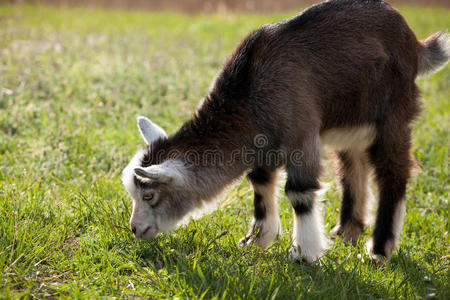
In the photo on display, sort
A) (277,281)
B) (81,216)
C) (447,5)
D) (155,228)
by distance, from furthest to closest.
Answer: (447,5)
(81,216)
(155,228)
(277,281)

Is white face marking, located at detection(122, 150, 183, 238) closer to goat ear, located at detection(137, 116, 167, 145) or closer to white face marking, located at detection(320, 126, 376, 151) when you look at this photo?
goat ear, located at detection(137, 116, 167, 145)

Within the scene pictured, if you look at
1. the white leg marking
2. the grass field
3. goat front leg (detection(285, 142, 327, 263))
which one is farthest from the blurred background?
the white leg marking

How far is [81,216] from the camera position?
14.5 feet

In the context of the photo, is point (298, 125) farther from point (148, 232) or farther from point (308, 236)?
point (148, 232)

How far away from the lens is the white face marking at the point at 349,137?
454 cm

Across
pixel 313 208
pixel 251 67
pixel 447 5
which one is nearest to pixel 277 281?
pixel 313 208

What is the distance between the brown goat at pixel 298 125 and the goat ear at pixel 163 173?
0.03ft

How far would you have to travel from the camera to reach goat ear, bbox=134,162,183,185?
365 centimetres

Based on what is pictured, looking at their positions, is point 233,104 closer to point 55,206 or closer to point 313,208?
point 313,208

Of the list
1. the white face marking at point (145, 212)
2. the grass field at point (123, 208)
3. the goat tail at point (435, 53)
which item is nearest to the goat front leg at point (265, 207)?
the grass field at point (123, 208)

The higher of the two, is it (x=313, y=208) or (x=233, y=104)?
(x=233, y=104)

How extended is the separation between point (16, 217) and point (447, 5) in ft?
62.6

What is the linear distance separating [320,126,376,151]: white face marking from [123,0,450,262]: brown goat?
11 millimetres

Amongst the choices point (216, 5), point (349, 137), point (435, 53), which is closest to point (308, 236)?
point (349, 137)
